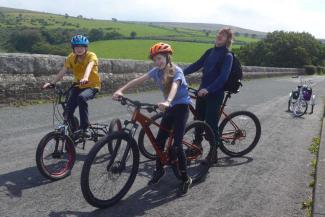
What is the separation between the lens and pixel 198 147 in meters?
5.94

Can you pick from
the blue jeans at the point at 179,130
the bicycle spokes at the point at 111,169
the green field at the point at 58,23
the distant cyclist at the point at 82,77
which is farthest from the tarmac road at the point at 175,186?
the green field at the point at 58,23

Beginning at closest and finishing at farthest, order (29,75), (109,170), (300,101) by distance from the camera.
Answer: (109,170) → (29,75) → (300,101)

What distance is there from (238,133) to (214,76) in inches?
45.2

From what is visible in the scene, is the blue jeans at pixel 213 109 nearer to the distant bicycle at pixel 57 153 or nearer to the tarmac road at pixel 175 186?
the tarmac road at pixel 175 186

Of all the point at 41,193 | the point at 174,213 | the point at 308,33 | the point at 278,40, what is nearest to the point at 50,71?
the point at 41,193

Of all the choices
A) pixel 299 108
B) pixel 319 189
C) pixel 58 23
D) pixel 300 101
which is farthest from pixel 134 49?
pixel 319 189

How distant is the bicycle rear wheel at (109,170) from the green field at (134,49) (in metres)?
19.7

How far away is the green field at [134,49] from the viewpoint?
28578 mm

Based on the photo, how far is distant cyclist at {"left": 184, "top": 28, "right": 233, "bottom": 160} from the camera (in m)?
6.07

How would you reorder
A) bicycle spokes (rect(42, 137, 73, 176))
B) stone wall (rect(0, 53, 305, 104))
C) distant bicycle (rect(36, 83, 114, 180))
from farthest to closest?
stone wall (rect(0, 53, 305, 104))
bicycle spokes (rect(42, 137, 73, 176))
distant bicycle (rect(36, 83, 114, 180))

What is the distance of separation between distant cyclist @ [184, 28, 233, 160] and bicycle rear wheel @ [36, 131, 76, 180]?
1781 millimetres

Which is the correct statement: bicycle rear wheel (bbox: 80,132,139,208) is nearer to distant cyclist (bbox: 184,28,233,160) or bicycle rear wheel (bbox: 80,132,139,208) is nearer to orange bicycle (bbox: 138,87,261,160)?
distant cyclist (bbox: 184,28,233,160)

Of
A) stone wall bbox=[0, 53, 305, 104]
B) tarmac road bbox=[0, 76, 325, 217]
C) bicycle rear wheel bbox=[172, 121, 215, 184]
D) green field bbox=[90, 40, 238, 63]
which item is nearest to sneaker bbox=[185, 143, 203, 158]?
bicycle rear wheel bbox=[172, 121, 215, 184]

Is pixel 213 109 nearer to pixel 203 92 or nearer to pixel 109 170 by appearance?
pixel 203 92
